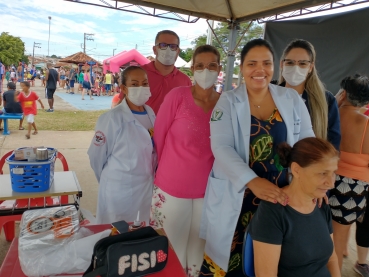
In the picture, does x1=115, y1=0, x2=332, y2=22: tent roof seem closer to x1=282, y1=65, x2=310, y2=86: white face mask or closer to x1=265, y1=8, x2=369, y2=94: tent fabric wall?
x1=265, y1=8, x2=369, y2=94: tent fabric wall

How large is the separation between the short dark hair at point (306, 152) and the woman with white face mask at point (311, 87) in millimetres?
618

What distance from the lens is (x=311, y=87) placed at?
2020 mm

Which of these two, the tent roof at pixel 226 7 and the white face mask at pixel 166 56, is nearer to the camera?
the white face mask at pixel 166 56

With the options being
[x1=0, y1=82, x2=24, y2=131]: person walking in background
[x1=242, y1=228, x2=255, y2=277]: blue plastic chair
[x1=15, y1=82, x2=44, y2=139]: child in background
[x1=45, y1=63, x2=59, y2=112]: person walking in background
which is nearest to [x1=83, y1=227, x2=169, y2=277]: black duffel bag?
[x1=242, y1=228, x2=255, y2=277]: blue plastic chair

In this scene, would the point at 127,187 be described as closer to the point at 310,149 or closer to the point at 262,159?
the point at 262,159

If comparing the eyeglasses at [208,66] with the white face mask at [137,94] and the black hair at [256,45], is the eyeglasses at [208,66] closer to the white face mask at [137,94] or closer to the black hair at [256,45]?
the black hair at [256,45]

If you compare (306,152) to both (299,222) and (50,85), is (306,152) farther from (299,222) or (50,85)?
(50,85)

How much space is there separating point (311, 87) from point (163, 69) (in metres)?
1.32

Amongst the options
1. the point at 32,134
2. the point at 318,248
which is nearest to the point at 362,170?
the point at 318,248

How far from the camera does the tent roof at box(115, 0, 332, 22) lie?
15.0 ft

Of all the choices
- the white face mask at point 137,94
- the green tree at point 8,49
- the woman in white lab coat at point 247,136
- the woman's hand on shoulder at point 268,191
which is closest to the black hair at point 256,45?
the woman in white lab coat at point 247,136

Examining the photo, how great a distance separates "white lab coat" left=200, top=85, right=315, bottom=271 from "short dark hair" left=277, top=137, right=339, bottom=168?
0.49ft

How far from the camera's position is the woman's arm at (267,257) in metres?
1.31

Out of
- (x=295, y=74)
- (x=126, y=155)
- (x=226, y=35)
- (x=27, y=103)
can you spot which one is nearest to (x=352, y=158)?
(x=295, y=74)
